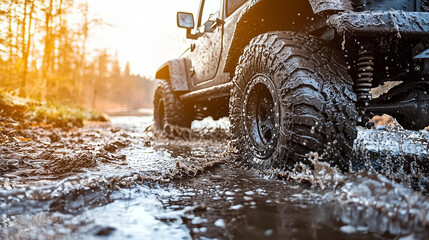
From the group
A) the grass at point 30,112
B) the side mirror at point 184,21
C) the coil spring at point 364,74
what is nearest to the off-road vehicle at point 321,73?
the coil spring at point 364,74

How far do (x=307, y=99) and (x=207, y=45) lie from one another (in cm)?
244

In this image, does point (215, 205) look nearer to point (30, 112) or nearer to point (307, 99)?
point (307, 99)

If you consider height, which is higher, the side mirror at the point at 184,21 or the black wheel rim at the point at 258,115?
the side mirror at the point at 184,21

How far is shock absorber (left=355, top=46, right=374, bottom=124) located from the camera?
84.9 inches

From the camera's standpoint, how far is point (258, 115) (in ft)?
9.13

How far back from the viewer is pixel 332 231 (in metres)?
1.23

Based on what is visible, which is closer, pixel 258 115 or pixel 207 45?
pixel 258 115

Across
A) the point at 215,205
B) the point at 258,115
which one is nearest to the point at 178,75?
the point at 258,115

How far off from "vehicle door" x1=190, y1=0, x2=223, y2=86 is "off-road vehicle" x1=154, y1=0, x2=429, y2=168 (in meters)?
0.62

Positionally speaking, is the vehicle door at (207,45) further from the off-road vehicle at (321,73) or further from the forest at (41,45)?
the forest at (41,45)

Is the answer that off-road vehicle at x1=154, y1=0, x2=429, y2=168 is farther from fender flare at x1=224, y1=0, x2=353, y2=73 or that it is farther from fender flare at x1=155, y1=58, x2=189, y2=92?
fender flare at x1=155, y1=58, x2=189, y2=92

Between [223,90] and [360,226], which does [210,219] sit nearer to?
[360,226]

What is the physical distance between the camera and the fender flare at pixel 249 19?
6.65ft

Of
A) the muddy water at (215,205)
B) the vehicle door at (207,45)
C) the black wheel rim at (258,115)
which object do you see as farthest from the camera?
the vehicle door at (207,45)
